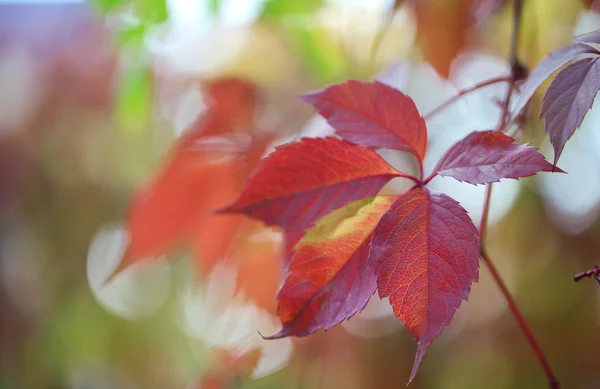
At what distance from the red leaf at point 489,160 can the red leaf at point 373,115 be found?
0.08 ft

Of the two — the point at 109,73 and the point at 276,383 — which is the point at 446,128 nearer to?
the point at 276,383

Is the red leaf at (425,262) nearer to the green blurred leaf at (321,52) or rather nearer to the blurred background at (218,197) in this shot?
the blurred background at (218,197)

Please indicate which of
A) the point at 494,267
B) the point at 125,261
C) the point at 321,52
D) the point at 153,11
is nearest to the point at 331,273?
the point at 494,267

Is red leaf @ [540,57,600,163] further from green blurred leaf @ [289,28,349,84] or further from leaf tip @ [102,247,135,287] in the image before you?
green blurred leaf @ [289,28,349,84]

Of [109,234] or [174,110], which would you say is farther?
[109,234]

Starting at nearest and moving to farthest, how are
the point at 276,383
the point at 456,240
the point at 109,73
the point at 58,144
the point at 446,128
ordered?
the point at 456,240 → the point at 446,128 → the point at 276,383 → the point at 109,73 → the point at 58,144

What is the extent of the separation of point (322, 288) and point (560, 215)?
91 cm

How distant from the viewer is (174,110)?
3.50 feet

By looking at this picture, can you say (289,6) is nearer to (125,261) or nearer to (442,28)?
(442,28)

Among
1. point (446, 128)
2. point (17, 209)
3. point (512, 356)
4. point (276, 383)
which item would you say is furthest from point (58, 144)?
point (512, 356)

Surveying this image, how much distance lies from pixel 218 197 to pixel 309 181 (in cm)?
32

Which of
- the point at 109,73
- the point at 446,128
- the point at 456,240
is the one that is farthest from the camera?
the point at 109,73

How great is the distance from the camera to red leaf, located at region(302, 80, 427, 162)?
0.26m

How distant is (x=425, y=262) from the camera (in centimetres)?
21
